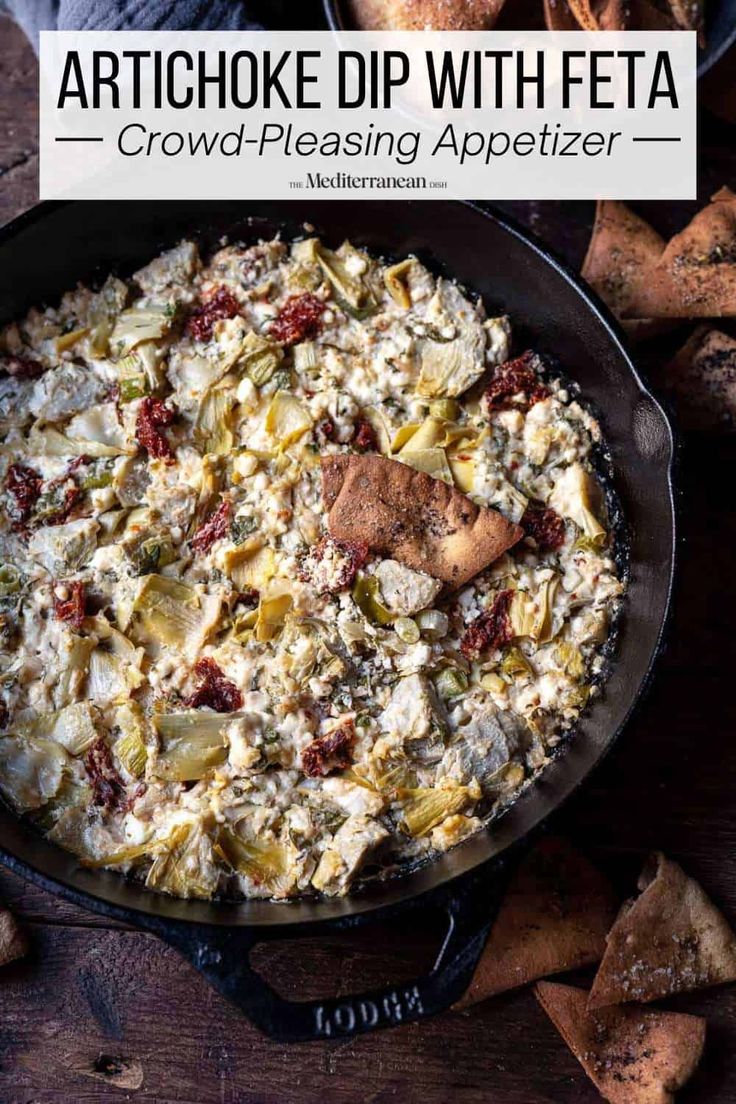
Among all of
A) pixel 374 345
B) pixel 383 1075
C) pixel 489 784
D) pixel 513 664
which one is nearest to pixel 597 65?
pixel 374 345

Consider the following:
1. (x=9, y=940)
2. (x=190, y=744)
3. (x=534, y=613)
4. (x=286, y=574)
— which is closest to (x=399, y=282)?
(x=286, y=574)

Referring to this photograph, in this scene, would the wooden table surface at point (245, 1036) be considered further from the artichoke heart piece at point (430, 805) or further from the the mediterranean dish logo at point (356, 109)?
the the mediterranean dish logo at point (356, 109)

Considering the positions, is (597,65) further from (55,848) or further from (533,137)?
(55,848)

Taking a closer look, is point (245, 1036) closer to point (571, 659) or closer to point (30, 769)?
point (30, 769)

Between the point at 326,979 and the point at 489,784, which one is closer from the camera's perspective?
the point at 489,784

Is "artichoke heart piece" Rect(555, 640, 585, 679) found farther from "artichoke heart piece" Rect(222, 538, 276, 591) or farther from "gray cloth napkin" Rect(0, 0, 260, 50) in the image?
"gray cloth napkin" Rect(0, 0, 260, 50)

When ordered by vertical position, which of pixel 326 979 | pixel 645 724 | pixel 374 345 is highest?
pixel 374 345
